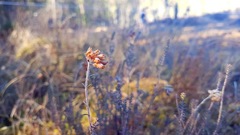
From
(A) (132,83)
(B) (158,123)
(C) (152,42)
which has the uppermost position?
(C) (152,42)

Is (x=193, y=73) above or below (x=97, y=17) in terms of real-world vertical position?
below

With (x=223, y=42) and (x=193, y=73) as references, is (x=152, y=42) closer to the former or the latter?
(x=223, y=42)

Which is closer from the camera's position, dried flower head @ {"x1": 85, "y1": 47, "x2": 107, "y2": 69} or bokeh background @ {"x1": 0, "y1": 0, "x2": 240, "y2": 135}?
dried flower head @ {"x1": 85, "y1": 47, "x2": 107, "y2": 69}

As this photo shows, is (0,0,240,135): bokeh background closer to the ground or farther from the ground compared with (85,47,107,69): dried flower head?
closer to the ground

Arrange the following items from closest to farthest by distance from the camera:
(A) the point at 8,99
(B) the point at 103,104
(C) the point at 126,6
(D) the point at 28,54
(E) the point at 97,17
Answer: (B) the point at 103,104
(A) the point at 8,99
(D) the point at 28,54
(C) the point at 126,6
(E) the point at 97,17

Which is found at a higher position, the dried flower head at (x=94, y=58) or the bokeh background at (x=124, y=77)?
the dried flower head at (x=94, y=58)

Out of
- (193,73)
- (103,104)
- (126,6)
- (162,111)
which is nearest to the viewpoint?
(103,104)

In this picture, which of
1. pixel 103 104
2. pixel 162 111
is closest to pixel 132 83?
pixel 162 111

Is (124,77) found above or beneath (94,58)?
beneath

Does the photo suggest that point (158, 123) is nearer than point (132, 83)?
Yes

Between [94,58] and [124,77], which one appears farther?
[124,77]

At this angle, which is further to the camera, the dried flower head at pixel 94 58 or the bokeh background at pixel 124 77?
the bokeh background at pixel 124 77
